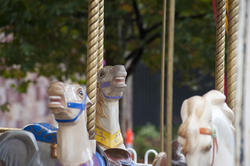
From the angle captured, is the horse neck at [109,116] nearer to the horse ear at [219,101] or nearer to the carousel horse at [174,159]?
the carousel horse at [174,159]

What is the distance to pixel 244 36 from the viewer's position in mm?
967

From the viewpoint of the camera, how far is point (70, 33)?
464 centimetres

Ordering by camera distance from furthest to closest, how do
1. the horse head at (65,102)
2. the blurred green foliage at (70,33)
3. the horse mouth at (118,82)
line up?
the blurred green foliage at (70,33) → the horse mouth at (118,82) → the horse head at (65,102)

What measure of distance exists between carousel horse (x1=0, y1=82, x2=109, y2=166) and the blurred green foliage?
2.20m

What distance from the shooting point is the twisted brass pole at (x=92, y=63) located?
1.74 metres

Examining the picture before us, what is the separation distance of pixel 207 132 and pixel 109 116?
86 cm

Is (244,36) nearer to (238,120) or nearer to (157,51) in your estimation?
(238,120)

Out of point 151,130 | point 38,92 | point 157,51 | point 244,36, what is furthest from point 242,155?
point 151,130

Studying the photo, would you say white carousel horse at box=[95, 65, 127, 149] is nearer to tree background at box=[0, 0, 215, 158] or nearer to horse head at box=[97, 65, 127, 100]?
horse head at box=[97, 65, 127, 100]

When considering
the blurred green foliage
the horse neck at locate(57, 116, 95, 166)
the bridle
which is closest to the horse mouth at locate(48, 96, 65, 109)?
the horse neck at locate(57, 116, 95, 166)

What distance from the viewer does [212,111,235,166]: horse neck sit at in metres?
1.41

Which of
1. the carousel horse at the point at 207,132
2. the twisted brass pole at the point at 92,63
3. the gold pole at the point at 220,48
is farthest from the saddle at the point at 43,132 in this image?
the gold pole at the point at 220,48

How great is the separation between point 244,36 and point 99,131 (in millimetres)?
1321

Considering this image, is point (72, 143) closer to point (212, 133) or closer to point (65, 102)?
point (65, 102)
